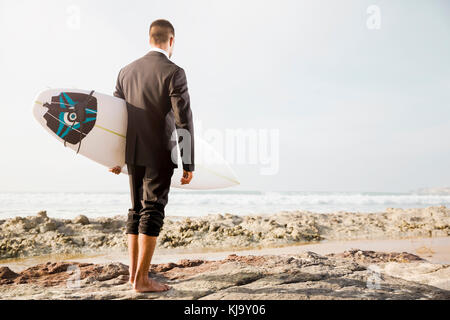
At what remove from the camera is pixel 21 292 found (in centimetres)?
204

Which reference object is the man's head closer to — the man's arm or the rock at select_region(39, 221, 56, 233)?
the man's arm

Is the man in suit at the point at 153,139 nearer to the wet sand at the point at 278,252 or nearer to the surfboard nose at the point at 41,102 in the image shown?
the surfboard nose at the point at 41,102

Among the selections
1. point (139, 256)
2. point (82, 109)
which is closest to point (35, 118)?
point (82, 109)

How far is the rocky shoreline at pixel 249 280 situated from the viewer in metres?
1.93

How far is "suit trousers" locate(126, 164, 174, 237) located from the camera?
203 cm

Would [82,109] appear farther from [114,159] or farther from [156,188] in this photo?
[156,188]

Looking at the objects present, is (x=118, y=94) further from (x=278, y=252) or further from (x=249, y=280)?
(x=278, y=252)

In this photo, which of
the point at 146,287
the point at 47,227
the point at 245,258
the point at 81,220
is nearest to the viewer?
the point at 146,287

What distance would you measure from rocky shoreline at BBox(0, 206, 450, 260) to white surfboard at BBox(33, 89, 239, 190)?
1.87 metres

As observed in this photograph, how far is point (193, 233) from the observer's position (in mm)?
4398

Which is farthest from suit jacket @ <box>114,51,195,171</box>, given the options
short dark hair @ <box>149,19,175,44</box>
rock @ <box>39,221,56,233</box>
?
rock @ <box>39,221,56,233</box>

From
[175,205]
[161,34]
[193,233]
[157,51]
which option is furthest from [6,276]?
[175,205]

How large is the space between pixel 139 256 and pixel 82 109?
132 cm

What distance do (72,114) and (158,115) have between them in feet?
3.00
